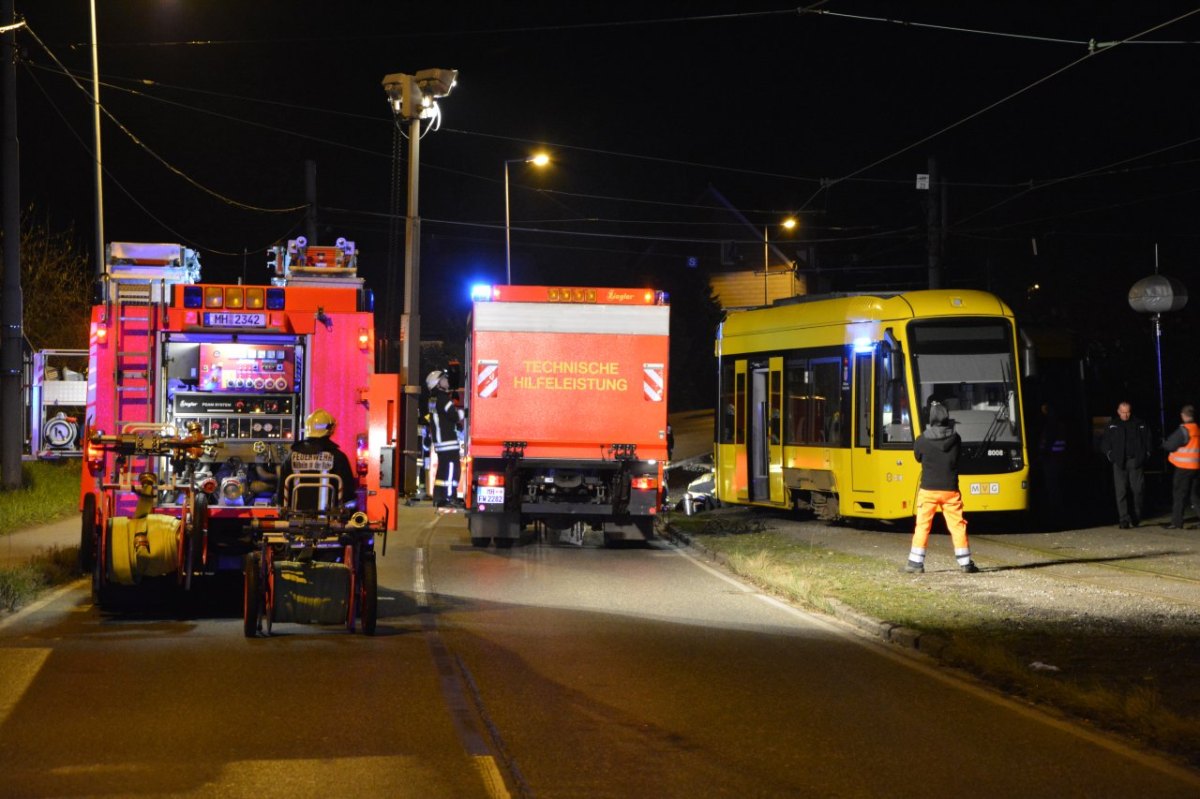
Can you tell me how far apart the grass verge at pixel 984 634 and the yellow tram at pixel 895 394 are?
2.14m

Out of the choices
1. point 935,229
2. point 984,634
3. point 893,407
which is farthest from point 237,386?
point 935,229

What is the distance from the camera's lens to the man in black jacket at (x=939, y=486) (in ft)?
50.0

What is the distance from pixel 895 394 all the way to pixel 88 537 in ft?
37.1

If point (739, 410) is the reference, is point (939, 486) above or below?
below

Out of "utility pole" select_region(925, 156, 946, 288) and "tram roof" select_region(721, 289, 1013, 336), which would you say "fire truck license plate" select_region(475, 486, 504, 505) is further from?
"utility pole" select_region(925, 156, 946, 288)

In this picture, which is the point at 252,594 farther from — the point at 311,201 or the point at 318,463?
the point at 311,201

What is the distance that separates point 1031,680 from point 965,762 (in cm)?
231

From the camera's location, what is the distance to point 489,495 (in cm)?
1864

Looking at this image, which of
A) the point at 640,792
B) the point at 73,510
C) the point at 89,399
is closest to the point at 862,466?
the point at 89,399

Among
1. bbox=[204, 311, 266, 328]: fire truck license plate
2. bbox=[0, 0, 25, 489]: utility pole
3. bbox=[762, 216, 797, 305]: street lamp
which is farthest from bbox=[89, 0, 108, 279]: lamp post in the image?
bbox=[762, 216, 797, 305]: street lamp

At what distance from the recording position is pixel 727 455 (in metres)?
25.0

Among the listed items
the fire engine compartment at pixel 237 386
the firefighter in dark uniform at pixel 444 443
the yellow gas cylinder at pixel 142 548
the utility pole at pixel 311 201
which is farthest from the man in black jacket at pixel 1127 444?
the utility pole at pixel 311 201

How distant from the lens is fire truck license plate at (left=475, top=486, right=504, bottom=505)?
18.6 meters

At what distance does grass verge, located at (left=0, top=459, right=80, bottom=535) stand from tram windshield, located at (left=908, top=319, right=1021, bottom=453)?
12.8 meters
